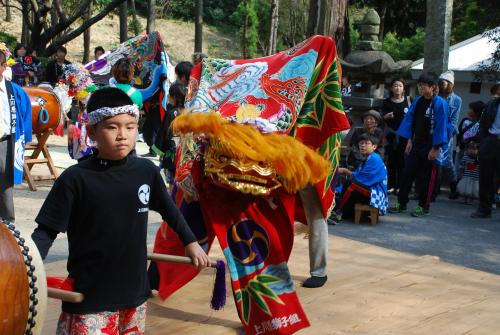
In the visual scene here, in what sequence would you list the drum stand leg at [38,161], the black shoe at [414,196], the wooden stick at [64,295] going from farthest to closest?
the black shoe at [414,196], the drum stand leg at [38,161], the wooden stick at [64,295]

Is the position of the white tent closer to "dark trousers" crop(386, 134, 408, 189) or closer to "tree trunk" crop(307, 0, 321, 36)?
"dark trousers" crop(386, 134, 408, 189)

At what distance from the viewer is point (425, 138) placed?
324 inches

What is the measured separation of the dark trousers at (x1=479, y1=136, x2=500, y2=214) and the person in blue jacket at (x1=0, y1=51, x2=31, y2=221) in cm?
531

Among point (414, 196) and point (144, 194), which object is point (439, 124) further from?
point (144, 194)

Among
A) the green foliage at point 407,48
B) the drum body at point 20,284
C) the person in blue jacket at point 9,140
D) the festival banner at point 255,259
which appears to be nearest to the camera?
the drum body at point 20,284

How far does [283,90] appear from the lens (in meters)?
4.30

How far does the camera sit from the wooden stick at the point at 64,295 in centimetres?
256

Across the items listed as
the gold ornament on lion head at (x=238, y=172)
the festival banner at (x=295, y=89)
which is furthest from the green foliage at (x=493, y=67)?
the gold ornament on lion head at (x=238, y=172)

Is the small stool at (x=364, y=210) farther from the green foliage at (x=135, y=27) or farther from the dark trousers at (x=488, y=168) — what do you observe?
the green foliage at (x=135, y=27)

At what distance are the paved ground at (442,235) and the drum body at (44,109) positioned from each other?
368 cm

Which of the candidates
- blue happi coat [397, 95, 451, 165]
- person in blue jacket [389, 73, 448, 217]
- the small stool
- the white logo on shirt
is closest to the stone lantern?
person in blue jacket [389, 73, 448, 217]

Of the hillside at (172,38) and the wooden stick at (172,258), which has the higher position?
the hillside at (172,38)

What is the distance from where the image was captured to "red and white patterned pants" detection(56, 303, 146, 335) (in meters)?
2.73

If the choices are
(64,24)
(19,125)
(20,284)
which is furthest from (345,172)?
(64,24)
